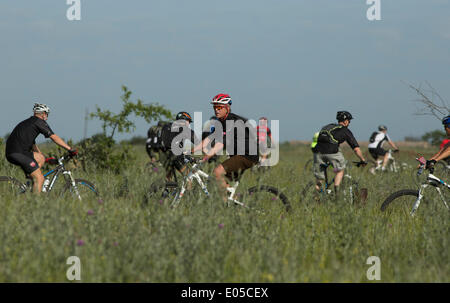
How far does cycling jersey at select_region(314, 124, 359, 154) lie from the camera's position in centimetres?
880

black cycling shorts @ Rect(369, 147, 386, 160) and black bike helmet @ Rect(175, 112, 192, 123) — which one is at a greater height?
black cycling shorts @ Rect(369, 147, 386, 160)

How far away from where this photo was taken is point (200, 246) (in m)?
4.43

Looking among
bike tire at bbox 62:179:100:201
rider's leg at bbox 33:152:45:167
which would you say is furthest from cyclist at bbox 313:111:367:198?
rider's leg at bbox 33:152:45:167

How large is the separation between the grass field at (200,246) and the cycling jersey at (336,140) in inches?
122

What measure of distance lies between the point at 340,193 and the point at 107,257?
293cm

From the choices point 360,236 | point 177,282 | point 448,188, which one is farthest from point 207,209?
point 448,188

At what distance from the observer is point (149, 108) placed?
43.2 ft

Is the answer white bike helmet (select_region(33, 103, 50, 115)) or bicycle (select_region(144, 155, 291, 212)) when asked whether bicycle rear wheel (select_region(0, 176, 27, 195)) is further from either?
bicycle (select_region(144, 155, 291, 212))

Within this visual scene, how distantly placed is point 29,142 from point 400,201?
6536mm

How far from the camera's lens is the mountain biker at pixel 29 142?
7.54 m

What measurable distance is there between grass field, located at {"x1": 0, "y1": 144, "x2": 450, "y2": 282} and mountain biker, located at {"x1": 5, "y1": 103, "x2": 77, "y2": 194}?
2.07m

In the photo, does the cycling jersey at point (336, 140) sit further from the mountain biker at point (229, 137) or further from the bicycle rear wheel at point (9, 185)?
the bicycle rear wheel at point (9, 185)

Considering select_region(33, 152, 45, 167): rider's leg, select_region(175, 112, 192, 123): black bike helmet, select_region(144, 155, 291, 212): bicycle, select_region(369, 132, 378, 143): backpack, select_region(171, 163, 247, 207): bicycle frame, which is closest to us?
select_region(144, 155, 291, 212): bicycle
